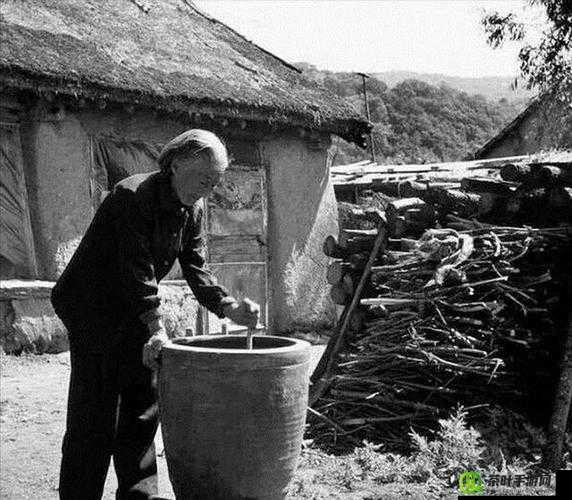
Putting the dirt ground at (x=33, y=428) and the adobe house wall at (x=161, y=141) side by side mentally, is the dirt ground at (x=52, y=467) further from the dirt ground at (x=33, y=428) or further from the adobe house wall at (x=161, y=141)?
the adobe house wall at (x=161, y=141)

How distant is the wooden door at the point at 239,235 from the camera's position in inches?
392

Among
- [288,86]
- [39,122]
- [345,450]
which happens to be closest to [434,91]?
[288,86]

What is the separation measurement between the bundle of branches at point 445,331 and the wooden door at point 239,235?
13.1ft

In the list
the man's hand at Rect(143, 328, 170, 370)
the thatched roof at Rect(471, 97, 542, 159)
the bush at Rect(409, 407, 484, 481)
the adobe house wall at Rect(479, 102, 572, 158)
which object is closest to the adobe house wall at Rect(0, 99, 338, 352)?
the bush at Rect(409, 407, 484, 481)

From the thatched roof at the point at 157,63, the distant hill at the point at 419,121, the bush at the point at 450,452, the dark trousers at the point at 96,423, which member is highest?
the distant hill at the point at 419,121

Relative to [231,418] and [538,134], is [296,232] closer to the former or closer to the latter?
[538,134]

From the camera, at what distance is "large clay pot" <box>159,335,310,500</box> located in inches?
135

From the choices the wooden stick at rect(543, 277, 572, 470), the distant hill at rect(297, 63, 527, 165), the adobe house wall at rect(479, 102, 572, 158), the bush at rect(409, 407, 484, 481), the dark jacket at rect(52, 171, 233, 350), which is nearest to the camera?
the dark jacket at rect(52, 171, 233, 350)

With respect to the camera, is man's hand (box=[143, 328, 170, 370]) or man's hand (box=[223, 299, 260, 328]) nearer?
man's hand (box=[143, 328, 170, 370])

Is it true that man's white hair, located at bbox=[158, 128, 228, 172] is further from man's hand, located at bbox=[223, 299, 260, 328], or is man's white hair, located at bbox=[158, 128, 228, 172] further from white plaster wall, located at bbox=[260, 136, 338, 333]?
white plaster wall, located at bbox=[260, 136, 338, 333]

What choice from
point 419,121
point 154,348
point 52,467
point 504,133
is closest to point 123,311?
point 154,348

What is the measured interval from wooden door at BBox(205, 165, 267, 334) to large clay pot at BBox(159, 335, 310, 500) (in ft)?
20.6

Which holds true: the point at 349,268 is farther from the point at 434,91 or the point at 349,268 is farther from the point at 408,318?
the point at 434,91

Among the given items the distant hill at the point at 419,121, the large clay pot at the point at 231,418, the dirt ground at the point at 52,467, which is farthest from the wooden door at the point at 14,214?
the distant hill at the point at 419,121
